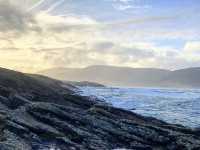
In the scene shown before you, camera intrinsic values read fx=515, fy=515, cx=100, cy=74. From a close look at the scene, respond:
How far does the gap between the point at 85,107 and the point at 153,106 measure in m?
18.6

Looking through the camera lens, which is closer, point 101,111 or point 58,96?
point 101,111

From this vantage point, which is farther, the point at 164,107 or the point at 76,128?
the point at 164,107

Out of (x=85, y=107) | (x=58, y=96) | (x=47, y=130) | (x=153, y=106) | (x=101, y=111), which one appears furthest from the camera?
(x=153, y=106)

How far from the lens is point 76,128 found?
58344 millimetres

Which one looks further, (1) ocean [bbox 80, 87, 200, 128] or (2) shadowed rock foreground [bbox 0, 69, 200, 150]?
(1) ocean [bbox 80, 87, 200, 128]

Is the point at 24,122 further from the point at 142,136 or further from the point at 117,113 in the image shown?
the point at 117,113

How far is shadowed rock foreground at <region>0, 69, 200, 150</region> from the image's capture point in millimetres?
52188

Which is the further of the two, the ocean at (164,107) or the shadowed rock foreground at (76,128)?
the ocean at (164,107)

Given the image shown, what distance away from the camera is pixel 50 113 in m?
61.8

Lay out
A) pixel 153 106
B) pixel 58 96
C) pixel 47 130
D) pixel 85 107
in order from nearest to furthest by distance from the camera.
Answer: pixel 47 130, pixel 85 107, pixel 58 96, pixel 153 106

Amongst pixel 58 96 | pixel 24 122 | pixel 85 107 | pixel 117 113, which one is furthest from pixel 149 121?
pixel 24 122

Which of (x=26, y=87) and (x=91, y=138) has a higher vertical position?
(x=26, y=87)

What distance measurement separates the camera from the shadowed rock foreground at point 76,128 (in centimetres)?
5219

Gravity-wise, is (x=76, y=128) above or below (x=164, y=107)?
below
